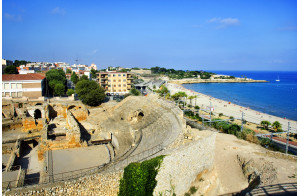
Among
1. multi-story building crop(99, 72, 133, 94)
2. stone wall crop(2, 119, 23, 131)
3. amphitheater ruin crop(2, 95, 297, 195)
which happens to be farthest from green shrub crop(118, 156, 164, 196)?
multi-story building crop(99, 72, 133, 94)

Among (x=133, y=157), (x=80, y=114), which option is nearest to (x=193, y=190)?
(x=133, y=157)

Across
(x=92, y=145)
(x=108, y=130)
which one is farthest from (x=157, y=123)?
(x=92, y=145)

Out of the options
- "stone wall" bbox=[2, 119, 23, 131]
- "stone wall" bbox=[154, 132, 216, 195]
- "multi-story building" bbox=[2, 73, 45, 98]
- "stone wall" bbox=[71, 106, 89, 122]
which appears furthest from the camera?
"multi-story building" bbox=[2, 73, 45, 98]

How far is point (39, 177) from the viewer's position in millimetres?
15820

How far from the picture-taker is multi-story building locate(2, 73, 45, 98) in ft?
124

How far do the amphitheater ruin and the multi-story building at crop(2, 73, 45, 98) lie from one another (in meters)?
8.70

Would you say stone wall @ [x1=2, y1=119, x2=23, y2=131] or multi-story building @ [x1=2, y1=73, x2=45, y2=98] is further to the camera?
multi-story building @ [x1=2, y1=73, x2=45, y2=98]

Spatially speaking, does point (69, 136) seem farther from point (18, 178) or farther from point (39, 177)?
point (18, 178)

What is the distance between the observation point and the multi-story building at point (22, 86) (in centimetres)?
3788

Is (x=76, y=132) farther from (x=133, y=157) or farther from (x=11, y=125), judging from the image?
(x=11, y=125)

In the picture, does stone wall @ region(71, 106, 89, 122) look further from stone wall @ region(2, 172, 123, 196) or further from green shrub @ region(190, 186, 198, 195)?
stone wall @ region(2, 172, 123, 196)

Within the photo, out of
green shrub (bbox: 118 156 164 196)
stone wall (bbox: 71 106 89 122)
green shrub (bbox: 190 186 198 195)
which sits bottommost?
Answer: green shrub (bbox: 190 186 198 195)

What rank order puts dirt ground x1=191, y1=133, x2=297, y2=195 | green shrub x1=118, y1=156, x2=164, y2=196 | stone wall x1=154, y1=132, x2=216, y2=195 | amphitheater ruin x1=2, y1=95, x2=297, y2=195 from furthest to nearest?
dirt ground x1=191, y1=133, x2=297, y2=195, stone wall x1=154, y1=132, x2=216, y2=195, amphitheater ruin x1=2, y1=95, x2=297, y2=195, green shrub x1=118, y1=156, x2=164, y2=196

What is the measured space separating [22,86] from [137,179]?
112 feet
